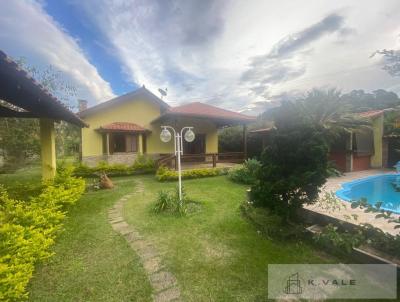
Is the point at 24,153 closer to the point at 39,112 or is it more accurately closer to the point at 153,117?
the point at 153,117

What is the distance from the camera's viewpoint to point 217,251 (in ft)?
14.4

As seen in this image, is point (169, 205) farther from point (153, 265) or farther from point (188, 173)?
point (188, 173)

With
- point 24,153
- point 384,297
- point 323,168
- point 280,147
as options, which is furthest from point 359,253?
point 24,153

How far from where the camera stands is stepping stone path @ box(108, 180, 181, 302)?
3184mm

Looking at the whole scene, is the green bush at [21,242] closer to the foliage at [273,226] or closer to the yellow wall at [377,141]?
the foliage at [273,226]

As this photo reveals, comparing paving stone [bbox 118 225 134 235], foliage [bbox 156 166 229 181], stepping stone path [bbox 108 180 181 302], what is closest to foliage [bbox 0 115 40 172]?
foliage [bbox 156 166 229 181]

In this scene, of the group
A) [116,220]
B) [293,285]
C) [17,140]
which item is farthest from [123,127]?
[293,285]

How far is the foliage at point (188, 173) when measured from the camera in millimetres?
11852

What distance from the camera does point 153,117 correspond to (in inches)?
659

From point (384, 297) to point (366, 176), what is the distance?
40.3 ft

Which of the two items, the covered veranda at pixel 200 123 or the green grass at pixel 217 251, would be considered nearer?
the green grass at pixel 217 251

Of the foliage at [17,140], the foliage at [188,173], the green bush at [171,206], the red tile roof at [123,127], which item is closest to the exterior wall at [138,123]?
the red tile roof at [123,127]

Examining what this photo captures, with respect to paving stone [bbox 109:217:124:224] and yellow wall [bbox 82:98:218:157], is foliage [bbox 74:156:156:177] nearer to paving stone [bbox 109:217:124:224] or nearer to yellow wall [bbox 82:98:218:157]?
yellow wall [bbox 82:98:218:157]

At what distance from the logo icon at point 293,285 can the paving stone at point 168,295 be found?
5.55 feet
